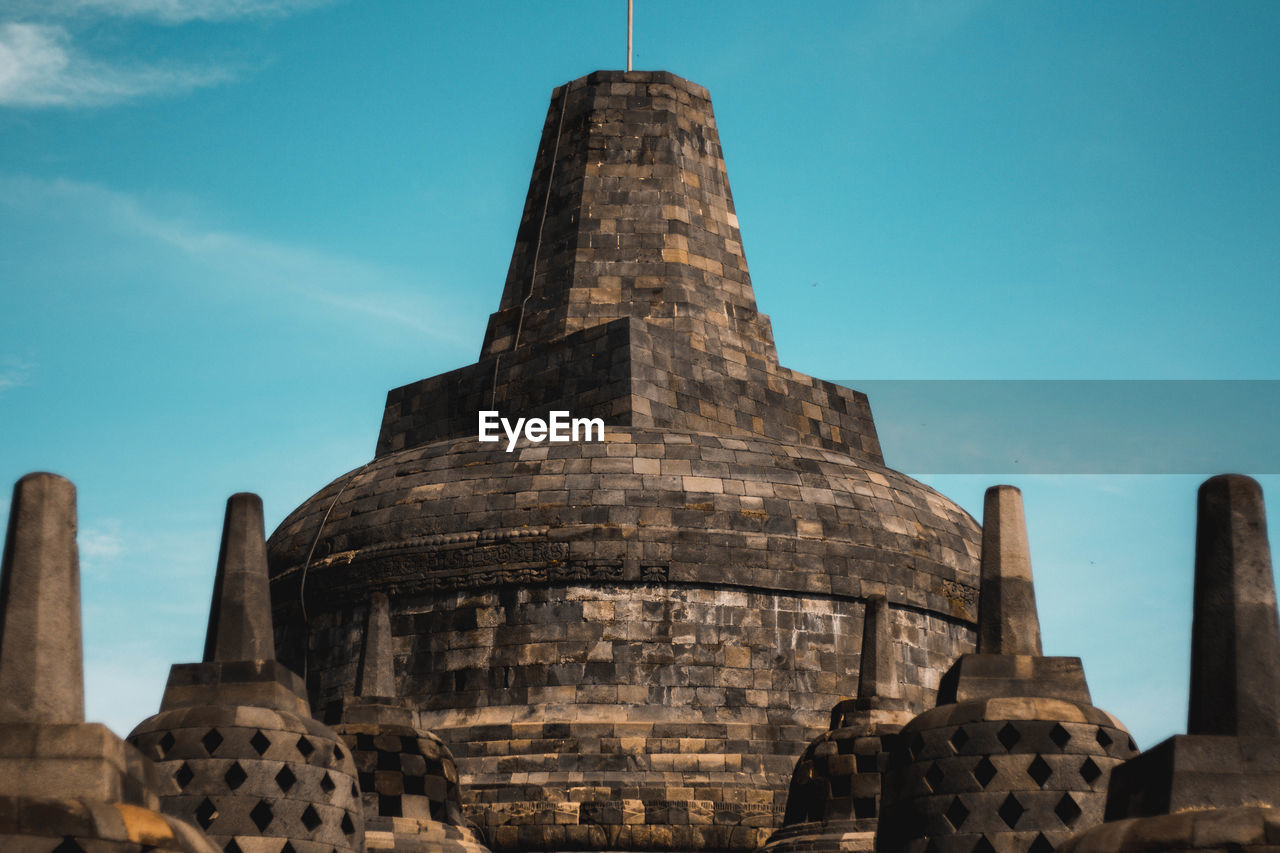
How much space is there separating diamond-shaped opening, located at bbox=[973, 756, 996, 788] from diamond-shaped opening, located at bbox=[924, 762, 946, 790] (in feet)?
1.05

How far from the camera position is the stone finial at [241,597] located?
1770 centimetres

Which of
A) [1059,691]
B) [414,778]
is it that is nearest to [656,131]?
[414,778]

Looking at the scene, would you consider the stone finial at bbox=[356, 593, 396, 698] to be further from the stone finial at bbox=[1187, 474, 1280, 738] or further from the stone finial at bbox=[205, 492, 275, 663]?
the stone finial at bbox=[1187, 474, 1280, 738]

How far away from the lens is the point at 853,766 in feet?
72.3

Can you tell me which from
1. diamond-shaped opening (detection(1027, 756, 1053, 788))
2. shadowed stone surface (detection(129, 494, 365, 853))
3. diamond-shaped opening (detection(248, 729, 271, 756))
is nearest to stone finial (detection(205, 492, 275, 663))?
shadowed stone surface (detection(129, 494, 365, 853))

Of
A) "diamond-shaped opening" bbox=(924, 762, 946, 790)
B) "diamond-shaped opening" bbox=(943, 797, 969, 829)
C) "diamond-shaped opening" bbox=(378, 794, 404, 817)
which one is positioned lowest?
"diamond-shaped opening" bbox=(378, 794, 404, 817)

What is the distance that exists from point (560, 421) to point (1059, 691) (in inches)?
535

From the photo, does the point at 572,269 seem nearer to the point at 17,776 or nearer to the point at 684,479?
the point at 684,479

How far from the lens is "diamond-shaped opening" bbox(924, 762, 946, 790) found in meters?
17.3

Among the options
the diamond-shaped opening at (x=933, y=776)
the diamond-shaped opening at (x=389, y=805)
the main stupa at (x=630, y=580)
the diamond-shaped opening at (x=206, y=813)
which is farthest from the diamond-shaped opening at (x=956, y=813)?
the diamond-shaped opening at (x=389, y=805)

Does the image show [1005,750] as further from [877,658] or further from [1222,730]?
[877,658]

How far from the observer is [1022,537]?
18.4 meters

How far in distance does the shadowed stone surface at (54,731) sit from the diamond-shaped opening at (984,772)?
7063 millimetres

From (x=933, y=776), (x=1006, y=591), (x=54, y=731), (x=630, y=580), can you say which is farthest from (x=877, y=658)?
(x=54, y=731)
